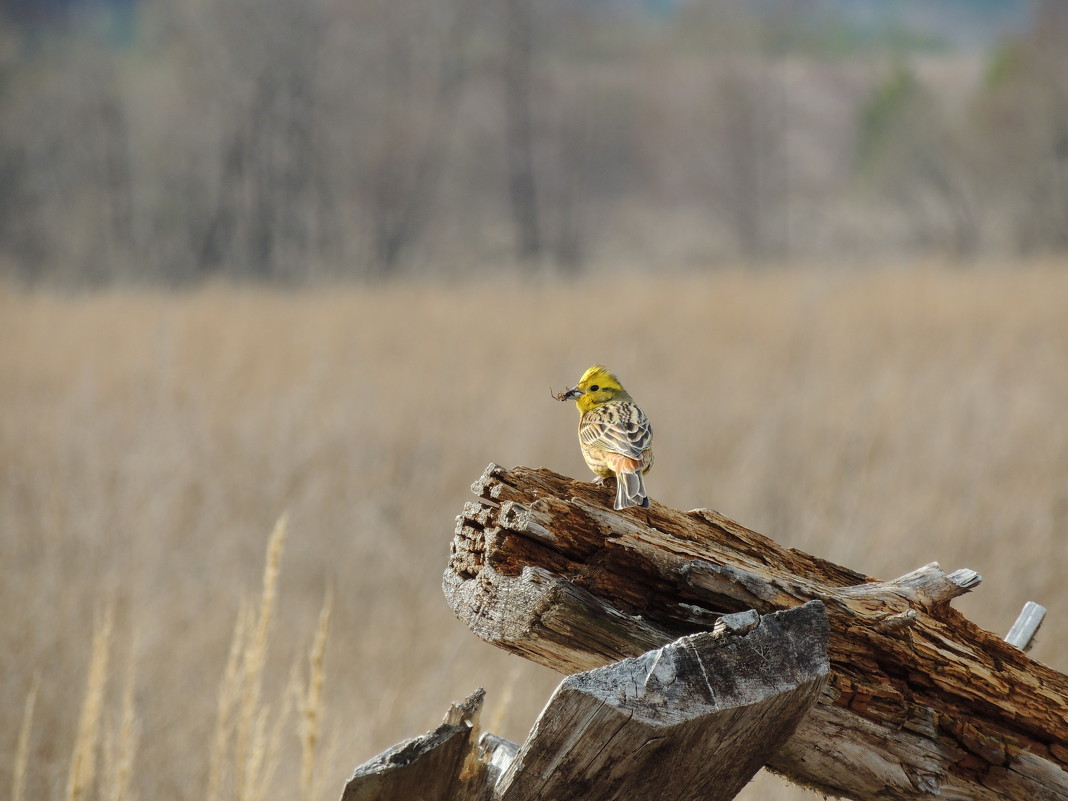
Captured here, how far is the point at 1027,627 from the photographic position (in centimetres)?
149

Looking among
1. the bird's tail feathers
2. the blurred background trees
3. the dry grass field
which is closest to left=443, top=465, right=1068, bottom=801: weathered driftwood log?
the bird's tail feathers

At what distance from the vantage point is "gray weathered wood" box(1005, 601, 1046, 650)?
4.84ft

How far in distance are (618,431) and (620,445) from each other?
0.12 feet

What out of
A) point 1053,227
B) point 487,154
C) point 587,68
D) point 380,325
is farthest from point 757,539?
point 587,68

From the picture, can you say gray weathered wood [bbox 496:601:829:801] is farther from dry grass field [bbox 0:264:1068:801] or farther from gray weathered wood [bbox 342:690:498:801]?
dry grass field [bbox 0:264:1068:801]

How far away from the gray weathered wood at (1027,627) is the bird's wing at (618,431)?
0.67 m

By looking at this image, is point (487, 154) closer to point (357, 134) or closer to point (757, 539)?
point (357, 134)

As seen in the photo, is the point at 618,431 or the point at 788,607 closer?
the point at 788,607

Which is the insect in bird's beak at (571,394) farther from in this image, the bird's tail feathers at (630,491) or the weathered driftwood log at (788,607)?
the weathered driftwood log at (788,607)

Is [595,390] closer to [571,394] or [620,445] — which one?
[571,394]

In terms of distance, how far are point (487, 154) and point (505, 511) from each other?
2040cm

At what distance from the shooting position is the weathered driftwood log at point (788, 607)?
3.56ft

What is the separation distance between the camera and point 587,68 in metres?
21.5

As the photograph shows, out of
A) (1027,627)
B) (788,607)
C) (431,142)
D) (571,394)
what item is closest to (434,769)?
(788,607)
